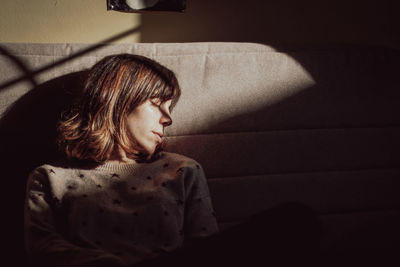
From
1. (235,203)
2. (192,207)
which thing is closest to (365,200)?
(235,203)

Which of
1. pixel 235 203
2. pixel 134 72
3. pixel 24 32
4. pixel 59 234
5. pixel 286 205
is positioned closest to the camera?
pixel 286 205

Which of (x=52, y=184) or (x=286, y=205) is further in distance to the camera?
(x=52, y=184)

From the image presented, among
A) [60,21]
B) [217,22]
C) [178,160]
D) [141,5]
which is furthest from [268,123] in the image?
[60,21]

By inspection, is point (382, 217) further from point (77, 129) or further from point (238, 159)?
point (77, 129)

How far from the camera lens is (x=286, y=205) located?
61 cm

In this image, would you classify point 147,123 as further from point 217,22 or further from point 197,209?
point 217,22

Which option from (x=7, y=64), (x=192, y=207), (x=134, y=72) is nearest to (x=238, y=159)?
(x=192, y=207)

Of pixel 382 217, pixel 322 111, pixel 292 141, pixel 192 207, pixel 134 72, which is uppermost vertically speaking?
pixel 134 72

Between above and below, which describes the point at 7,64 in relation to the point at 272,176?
above

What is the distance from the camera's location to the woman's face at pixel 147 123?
1.04 meters

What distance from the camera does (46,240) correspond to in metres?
0.86

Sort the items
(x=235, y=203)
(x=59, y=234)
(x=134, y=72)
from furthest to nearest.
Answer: (x=235, y=203) < (x=134, y=72) < (x=59, y=234)

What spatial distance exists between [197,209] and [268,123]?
1.42 feet

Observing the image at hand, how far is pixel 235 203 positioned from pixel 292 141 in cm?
31
